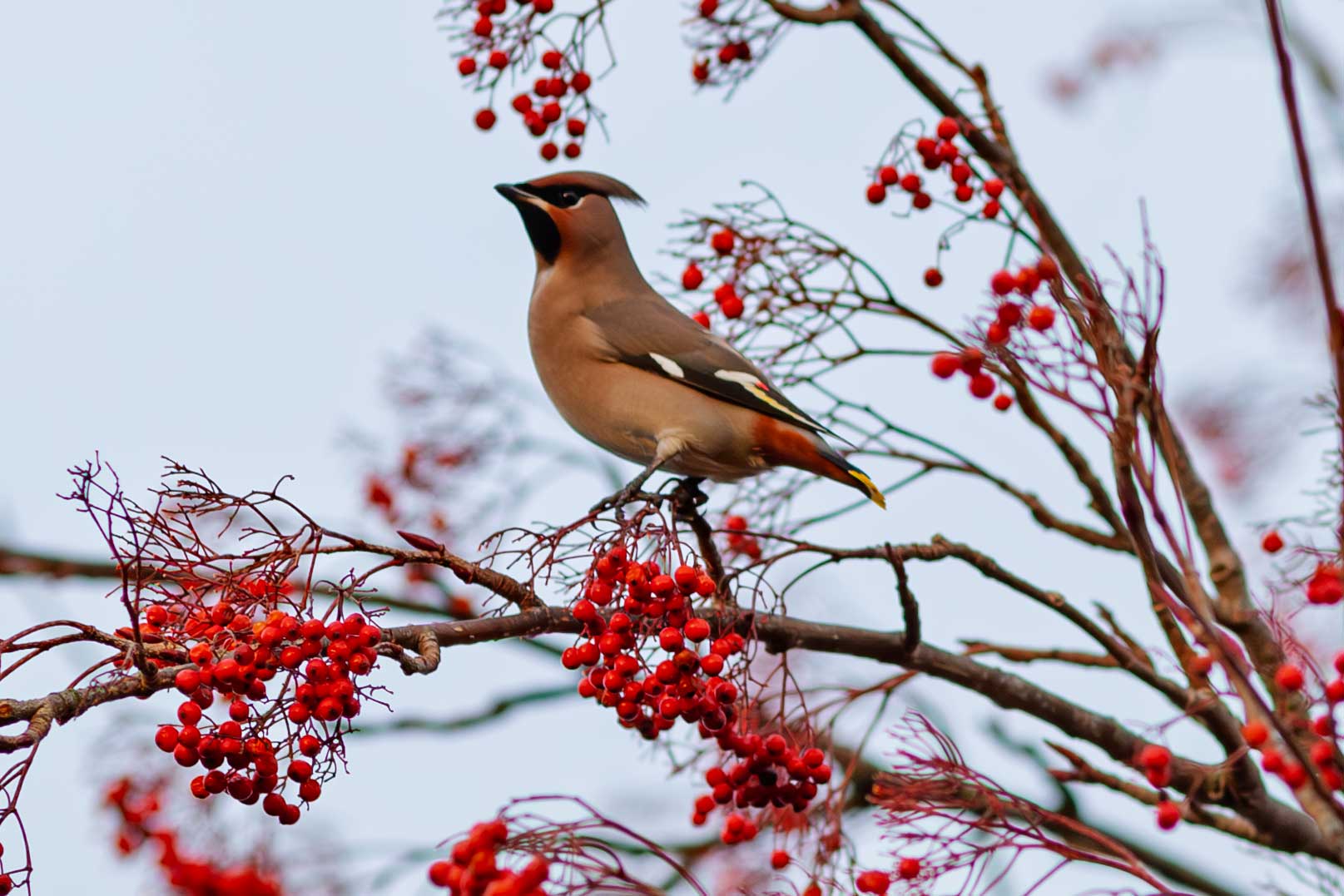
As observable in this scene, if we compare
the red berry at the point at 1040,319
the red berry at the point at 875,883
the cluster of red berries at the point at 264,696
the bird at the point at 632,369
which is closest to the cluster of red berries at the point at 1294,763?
the red berry at the point at 1040,319

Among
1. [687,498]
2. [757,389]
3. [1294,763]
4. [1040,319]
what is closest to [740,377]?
[757,389]

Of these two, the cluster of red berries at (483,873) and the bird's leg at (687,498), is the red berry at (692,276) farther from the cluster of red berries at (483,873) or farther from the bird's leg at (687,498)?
the cluster of red berries at (483,873)

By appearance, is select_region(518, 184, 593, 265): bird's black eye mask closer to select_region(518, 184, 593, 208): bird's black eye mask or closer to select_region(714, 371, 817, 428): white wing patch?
select_region(518, 184, 593, 208): bird's black eye mask

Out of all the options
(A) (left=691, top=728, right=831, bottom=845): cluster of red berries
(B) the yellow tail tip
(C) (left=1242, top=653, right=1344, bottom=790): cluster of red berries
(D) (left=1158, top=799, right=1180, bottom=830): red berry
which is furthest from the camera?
(B) the yellow tail tip

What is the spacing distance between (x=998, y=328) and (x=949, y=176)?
3.53ft

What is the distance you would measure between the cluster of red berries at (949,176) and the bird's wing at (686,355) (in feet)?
1.92

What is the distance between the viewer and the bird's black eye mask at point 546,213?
513 centimetres

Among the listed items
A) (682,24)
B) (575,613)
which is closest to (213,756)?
(575,613)

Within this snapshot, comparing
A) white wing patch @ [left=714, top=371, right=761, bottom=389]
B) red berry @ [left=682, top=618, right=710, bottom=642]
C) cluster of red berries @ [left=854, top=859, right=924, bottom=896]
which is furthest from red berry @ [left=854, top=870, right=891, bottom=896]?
white wing patch @ [left=714, top=371, right=761, bottom=389]

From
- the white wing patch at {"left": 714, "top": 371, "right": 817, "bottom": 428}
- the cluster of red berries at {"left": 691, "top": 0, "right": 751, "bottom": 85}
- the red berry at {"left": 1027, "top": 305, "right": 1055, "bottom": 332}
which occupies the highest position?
the cluster of red berries at {"left": 691, "top": 0, "right": 751, "bottom": 85}

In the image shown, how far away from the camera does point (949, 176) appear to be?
160 inches

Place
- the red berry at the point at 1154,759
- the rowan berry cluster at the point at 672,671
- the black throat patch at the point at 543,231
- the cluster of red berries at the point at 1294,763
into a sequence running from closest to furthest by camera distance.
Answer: the cluster of red berries at the point at 1294,763, the red berry at the point at 1154,759, the rowan berry cluster at the point at 672,671, the black throat patch at the point at 543,231

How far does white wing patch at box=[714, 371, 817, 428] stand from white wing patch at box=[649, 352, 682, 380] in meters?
0.11

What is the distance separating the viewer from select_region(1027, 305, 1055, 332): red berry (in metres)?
2.36
